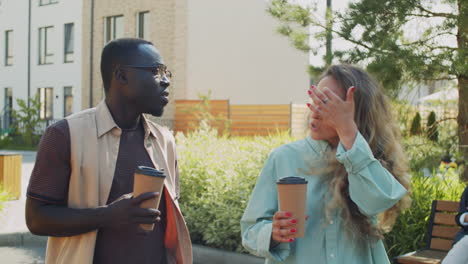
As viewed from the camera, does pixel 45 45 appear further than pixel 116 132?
Yes

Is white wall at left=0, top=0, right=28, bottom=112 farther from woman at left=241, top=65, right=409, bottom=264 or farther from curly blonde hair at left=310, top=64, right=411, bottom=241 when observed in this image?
curly blonde hair at left=310, top=64, right=411, bottom=241

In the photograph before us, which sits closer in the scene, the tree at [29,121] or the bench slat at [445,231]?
the bench slat at [445,231]

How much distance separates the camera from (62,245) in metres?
2.22

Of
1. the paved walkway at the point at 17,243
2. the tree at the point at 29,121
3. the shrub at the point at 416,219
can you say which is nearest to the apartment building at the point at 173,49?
the tree at the point at 29,121

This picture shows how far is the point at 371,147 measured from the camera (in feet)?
7.57

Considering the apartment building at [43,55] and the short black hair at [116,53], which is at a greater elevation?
the apartment building at [43,55]

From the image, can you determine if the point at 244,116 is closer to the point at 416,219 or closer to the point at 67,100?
the point at 67,100

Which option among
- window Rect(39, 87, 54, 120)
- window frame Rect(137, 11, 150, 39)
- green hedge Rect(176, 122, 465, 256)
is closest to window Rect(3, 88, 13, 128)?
window Rect(39, 87, 54, 120)

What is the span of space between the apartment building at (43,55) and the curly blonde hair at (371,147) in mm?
30333

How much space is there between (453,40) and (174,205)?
20.8 feet

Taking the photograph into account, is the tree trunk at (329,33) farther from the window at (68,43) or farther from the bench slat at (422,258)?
the window at (68,43)

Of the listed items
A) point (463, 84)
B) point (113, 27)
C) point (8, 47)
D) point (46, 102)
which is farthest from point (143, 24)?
point (463, 84)

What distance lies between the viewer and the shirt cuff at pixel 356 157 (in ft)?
6.81

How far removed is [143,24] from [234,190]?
22.9 m
